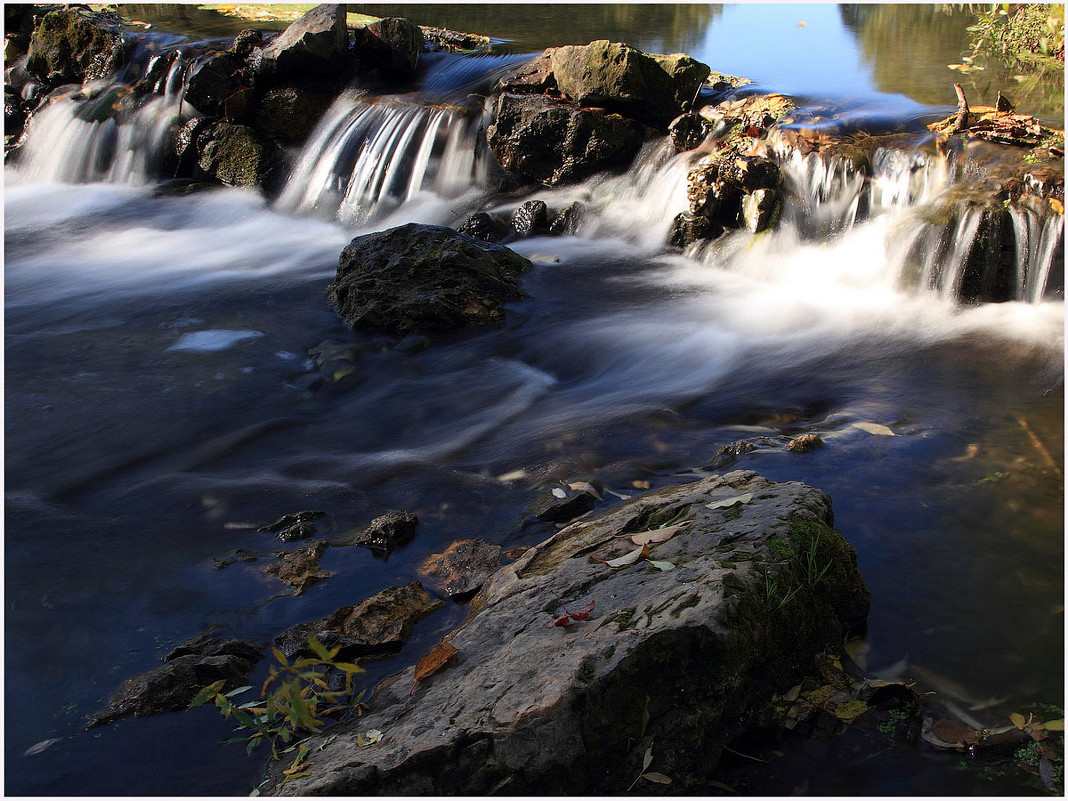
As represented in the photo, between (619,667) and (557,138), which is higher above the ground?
(557,138)

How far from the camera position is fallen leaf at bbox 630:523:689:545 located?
3203mm

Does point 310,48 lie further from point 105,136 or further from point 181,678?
point 181,678

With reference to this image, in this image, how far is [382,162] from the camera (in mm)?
10445

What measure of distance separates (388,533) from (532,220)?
18.7 feet

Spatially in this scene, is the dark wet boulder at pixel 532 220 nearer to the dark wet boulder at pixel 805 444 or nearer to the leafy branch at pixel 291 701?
the dark wet boulder at pixel 805 444

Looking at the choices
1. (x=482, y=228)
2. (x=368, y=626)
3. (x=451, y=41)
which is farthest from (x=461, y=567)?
(x=451, y=41)

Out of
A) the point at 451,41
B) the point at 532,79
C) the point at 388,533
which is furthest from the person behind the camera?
the point at 451,41

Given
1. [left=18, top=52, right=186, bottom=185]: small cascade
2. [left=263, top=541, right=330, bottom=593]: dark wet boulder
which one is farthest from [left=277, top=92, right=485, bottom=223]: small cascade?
[left=263, top=541, right=330, bottom=593]: dark wet boulder

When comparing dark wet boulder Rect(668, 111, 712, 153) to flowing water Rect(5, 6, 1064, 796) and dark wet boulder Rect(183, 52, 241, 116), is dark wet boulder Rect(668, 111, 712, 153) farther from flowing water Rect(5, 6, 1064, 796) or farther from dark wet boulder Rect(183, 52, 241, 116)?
dark wet boulder Rect(183, 52, 241, 116)

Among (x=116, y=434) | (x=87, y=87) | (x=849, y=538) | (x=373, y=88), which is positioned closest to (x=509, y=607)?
(x=849, y=538)

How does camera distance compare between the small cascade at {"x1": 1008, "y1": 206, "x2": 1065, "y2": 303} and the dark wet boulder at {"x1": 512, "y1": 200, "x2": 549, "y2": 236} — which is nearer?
the small cascade at {"x1": 1008, "y1": 206, "x2": 1065, "y2": 303}

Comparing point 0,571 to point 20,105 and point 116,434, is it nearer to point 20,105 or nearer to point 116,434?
point 116,434

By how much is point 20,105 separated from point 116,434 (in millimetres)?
10907

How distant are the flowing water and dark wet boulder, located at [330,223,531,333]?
21 centimetres
